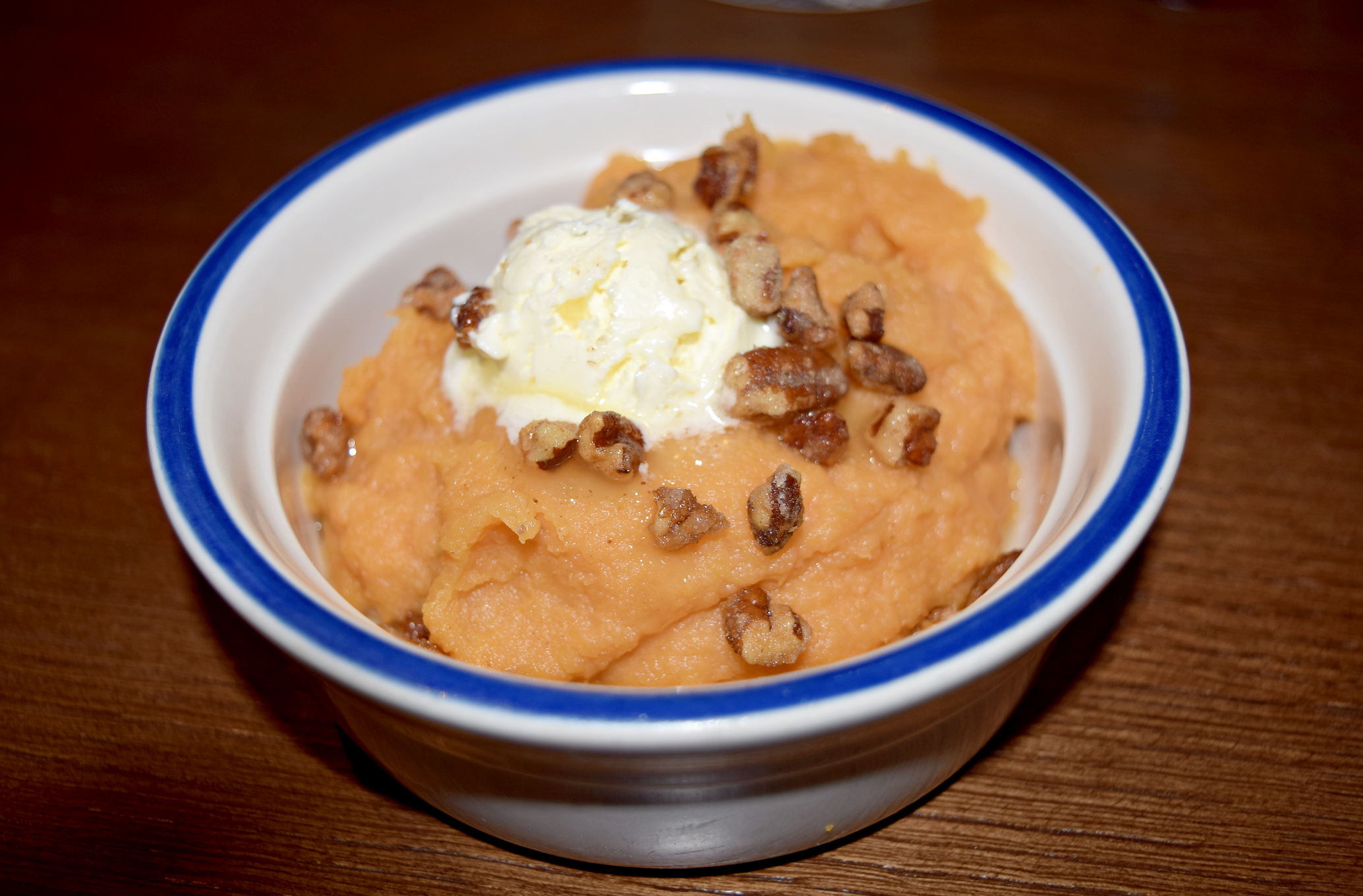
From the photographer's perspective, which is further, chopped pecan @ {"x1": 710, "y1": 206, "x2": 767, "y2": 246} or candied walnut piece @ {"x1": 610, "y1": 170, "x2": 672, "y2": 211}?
candied walnut piece @ {"x1": 610, "y1": 170, "x2": 672, "y2": 211}

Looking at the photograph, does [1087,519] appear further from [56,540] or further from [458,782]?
[56,540]

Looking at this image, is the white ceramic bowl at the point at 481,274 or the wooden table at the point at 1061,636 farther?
the wooden table at the point at 1061,636

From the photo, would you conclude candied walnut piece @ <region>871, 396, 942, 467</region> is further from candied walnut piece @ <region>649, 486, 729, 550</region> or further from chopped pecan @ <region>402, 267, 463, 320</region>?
chopped pecan @ <region>402, 267, 463, 320</region>

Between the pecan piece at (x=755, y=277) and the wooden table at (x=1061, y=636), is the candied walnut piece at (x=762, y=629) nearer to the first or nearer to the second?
the wooden table at (x=1061, y=636)

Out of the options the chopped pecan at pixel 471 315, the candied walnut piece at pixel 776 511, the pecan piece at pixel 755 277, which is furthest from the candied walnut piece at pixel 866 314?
the chopped pecan at pixel 471 315

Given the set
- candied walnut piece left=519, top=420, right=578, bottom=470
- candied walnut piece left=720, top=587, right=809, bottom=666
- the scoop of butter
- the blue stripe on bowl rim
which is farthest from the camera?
the scoop of butter

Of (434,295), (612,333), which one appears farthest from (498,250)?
(612,333)

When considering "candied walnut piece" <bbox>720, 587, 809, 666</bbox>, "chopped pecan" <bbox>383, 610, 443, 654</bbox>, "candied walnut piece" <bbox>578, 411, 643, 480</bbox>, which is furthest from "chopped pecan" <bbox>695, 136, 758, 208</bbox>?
"chopped pecan" <bbox>383, 610, 443, 654</bbox>
